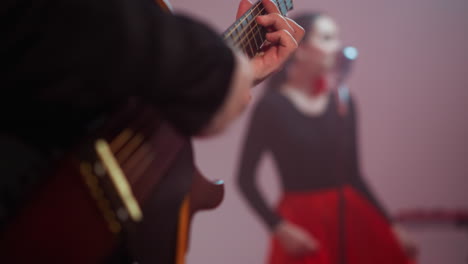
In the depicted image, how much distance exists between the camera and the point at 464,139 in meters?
1.51

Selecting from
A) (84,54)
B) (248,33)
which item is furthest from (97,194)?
(248,33)

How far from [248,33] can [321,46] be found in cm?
75

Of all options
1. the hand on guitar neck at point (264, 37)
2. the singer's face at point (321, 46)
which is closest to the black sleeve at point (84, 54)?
the hand on guitar neck at point (264, 37)

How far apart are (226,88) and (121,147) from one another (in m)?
0.14

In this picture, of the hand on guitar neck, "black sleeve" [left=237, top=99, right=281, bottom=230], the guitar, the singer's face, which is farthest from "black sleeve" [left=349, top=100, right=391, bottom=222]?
the guitar

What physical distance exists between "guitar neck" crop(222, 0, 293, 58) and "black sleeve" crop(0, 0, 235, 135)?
31 cm

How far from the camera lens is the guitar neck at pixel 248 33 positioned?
620 mm

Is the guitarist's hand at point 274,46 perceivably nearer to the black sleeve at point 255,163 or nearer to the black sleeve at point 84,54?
the black sleeve at point 84,54

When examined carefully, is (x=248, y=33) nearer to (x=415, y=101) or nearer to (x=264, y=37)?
(x=264, y=37)

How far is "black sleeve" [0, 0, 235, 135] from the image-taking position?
292 millimetres

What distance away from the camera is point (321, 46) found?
1.33m

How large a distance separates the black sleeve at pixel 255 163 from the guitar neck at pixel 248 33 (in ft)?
1.68

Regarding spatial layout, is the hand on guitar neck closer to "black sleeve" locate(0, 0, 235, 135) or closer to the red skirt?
"black sleeve" locate(0, 0, 235, 135)

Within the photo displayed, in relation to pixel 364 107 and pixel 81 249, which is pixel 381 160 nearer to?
pixel 364 107
